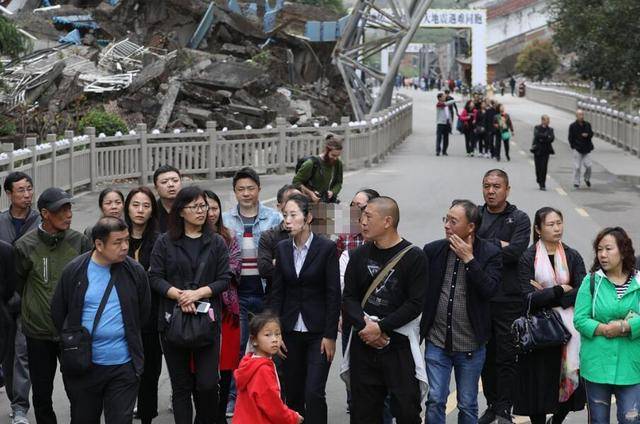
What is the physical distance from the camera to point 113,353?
7473 millimetres

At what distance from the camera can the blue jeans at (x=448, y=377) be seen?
26.6 ft

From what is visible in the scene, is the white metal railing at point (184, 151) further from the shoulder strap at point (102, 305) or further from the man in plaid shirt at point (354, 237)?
the shoulder strap at point (102, 305)

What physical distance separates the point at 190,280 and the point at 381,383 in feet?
4.76

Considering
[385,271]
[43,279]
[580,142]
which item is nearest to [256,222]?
[43,279]

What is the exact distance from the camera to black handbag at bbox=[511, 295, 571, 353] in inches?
325

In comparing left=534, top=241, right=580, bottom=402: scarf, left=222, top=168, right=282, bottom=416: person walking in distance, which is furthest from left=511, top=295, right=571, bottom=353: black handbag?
left=222, top=168, right=282, bottom=416: person walking in distance

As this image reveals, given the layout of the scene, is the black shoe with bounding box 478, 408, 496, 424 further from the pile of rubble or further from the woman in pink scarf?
the pile of rubble

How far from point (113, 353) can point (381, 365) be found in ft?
5.55

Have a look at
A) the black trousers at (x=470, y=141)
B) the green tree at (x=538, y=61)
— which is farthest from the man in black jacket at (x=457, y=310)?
the green tree at (x=538, y=61)

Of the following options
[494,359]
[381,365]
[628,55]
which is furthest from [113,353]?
[628,55]

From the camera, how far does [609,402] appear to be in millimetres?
7801

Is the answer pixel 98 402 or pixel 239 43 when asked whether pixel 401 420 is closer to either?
pixel 98 402

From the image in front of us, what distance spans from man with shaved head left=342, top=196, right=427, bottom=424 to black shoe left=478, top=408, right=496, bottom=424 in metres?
1.25

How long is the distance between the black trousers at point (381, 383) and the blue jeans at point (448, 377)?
361 mm
